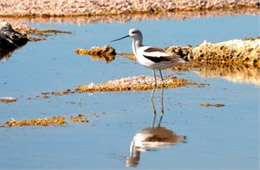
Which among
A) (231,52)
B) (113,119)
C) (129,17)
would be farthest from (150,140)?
(129,17)

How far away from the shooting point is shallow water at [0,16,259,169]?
13656 mm

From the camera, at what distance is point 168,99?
18859 mm

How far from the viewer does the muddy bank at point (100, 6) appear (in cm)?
4194

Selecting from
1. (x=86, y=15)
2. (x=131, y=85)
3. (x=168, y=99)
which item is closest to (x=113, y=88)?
(x=131, y=85)

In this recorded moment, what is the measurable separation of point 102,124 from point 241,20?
22279 mm

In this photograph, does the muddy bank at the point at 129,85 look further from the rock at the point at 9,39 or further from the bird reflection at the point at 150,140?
the rock at the point at 9,39

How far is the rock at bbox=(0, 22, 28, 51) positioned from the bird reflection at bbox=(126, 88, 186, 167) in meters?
15.0

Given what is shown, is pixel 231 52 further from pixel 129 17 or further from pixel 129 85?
pixel 129 17

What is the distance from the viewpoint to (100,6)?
42969 mm

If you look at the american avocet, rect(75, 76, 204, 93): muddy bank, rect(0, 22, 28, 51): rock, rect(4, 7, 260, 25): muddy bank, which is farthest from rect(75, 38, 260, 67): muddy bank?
rect(4, 7, 260, 25): muddy bank

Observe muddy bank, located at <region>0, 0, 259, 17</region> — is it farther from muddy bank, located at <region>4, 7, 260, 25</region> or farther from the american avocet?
the american avocet

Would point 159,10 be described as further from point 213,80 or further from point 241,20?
point 213,80

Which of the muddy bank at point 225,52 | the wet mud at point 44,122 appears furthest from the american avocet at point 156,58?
the muddy bank at point 225,52

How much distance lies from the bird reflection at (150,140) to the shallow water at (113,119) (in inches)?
3.5
